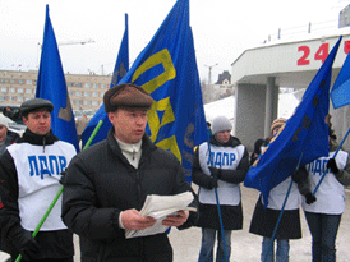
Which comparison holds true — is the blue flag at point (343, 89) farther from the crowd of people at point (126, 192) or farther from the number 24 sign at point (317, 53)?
the number 24 sign at point (317, 53)

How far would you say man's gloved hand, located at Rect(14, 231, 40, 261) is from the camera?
2.69 meters

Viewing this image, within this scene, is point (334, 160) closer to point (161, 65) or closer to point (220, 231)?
point (220, 231)

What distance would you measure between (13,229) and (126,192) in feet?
4.16

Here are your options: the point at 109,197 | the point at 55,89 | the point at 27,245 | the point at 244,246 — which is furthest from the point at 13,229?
the point at 244,246

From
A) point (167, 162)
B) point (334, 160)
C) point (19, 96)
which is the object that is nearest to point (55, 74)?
point (167, 162)

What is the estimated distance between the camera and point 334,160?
404cm

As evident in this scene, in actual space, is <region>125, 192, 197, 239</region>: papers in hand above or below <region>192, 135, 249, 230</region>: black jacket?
above

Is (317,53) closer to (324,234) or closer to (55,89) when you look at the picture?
(324,234)

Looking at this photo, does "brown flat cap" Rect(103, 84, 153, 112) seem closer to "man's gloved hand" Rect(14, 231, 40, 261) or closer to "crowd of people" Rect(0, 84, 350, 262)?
"crowd of people" Rect(0, 84, 350, 262)

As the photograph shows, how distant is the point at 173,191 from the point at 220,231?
2346 millimetres

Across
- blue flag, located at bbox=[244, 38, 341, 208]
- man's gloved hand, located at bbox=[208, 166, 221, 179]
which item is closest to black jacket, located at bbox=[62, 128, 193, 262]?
blue flag, located at bbox=[244, 38, 341, 208]

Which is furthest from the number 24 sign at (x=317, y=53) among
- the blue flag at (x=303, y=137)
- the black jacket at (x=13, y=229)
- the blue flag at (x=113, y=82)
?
the black jacket at (x=13, y=229)

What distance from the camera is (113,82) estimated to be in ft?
12.2

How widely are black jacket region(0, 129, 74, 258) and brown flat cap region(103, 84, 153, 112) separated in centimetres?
130
